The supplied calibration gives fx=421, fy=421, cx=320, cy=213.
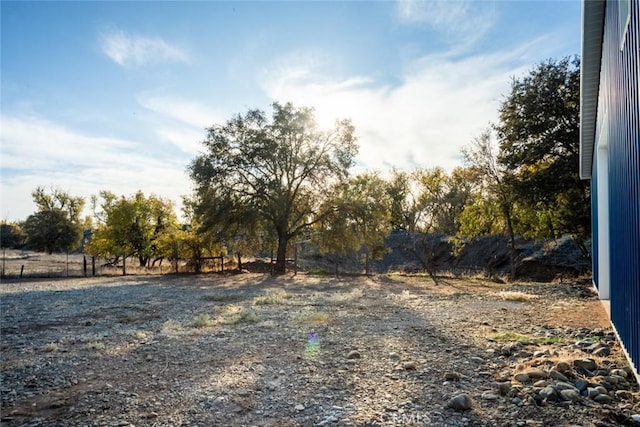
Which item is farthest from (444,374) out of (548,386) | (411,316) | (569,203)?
(569,203)

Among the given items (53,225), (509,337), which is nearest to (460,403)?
(509,337)

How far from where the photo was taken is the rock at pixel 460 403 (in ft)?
12.8

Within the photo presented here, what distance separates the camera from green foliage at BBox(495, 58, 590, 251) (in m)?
15.3

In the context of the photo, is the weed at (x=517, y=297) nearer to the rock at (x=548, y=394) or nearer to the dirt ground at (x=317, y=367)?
the dirt ground at (x=317, y=367)

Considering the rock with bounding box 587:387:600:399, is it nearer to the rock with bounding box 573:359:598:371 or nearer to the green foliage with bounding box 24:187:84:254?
the rock with bounding box 573:359:598:371

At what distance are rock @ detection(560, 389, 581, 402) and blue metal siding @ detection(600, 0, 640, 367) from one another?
702mm

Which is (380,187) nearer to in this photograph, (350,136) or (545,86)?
(350,136)

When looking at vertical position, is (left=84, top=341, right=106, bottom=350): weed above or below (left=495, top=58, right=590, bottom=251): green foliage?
below

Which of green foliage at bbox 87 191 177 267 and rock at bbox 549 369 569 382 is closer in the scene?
rock at bbox 549 369 569 382

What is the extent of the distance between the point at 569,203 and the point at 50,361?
16645mm

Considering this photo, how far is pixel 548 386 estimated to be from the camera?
4148 mm

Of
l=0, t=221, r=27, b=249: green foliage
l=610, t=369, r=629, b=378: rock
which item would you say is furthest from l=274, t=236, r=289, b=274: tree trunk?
l=0, t=221, r=27, b=249: green foliage

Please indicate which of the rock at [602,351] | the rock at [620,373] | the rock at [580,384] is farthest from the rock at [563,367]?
the rock at [602,351]

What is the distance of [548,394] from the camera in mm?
3998
